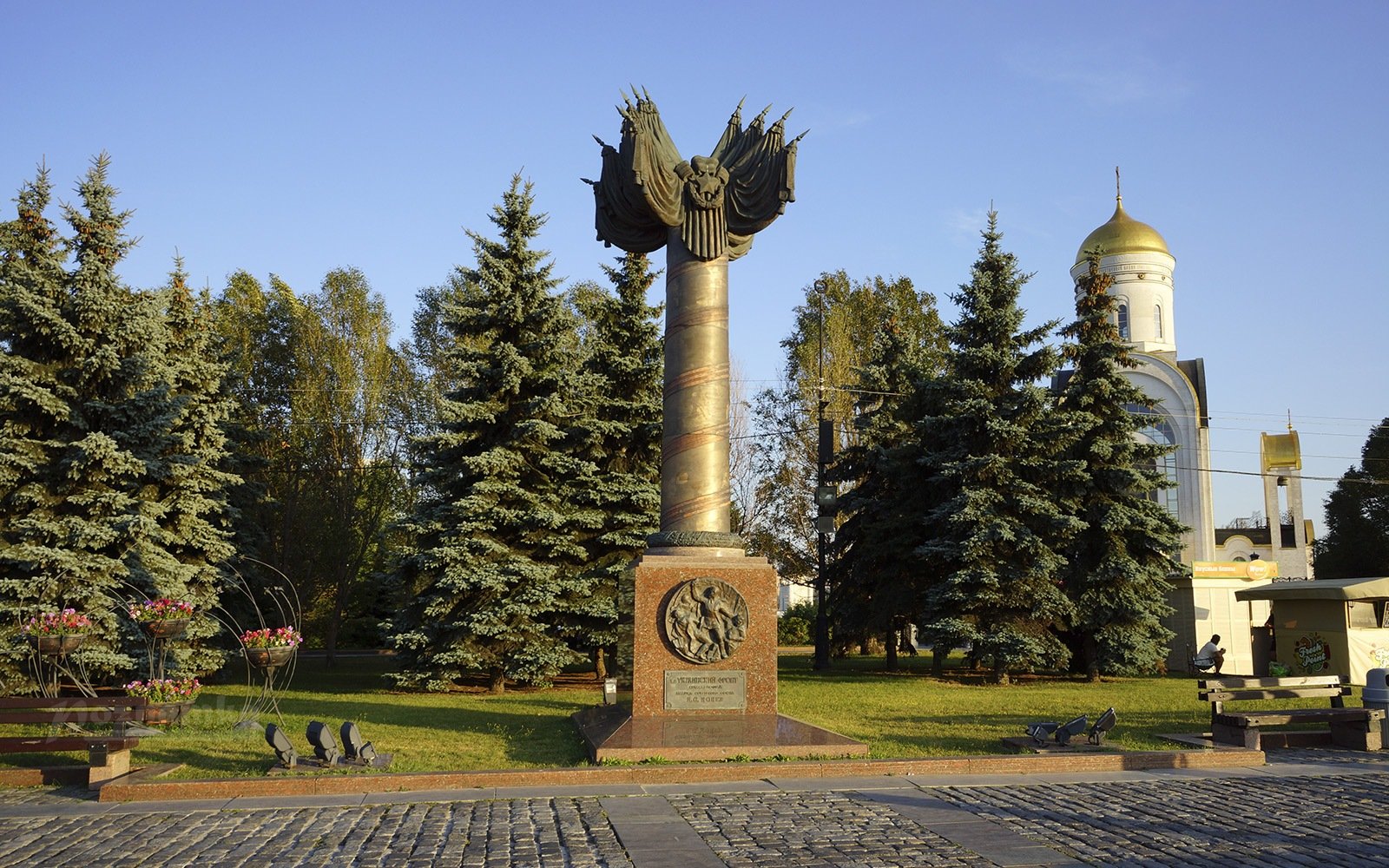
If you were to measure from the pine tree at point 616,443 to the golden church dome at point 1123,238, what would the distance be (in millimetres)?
28689

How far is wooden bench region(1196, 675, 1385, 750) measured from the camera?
1149 centimetres

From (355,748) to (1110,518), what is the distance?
17.9 metres

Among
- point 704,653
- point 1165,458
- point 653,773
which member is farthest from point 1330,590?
point 1165,458

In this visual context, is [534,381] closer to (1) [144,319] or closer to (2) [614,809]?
(1) [144,319]

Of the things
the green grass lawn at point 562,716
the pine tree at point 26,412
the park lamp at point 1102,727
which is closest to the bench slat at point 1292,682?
the green grass lawn at point 562,716

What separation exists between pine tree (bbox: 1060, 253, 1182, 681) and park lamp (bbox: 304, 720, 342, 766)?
17.0m

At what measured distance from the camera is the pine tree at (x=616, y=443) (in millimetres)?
21562

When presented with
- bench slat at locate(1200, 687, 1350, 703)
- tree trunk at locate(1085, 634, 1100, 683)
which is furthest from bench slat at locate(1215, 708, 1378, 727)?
tree trunk at locate(1085, 634, 1100, 683)

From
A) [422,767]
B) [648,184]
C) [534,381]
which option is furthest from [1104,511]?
[422,767]

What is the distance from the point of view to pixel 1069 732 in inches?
437

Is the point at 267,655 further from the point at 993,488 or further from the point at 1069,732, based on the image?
the point at 993,488

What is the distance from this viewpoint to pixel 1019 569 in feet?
73.5

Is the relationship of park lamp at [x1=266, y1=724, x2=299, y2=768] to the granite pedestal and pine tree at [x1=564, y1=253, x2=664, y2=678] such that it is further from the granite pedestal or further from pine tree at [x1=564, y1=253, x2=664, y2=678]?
pine tree at [x1=564, y1=253, x2=664, y2=678]

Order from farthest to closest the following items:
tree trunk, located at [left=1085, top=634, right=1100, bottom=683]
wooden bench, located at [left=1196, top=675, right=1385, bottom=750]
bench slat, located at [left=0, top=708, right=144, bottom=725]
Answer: tree trunk, located at [left=1085, top=634, right=1100, bottom=683] → wooden bench, located at [left=1196, top=675, right=1385, bottom=750] → bench slat, located at [left=0, top=708, right=144, bottom=725]
